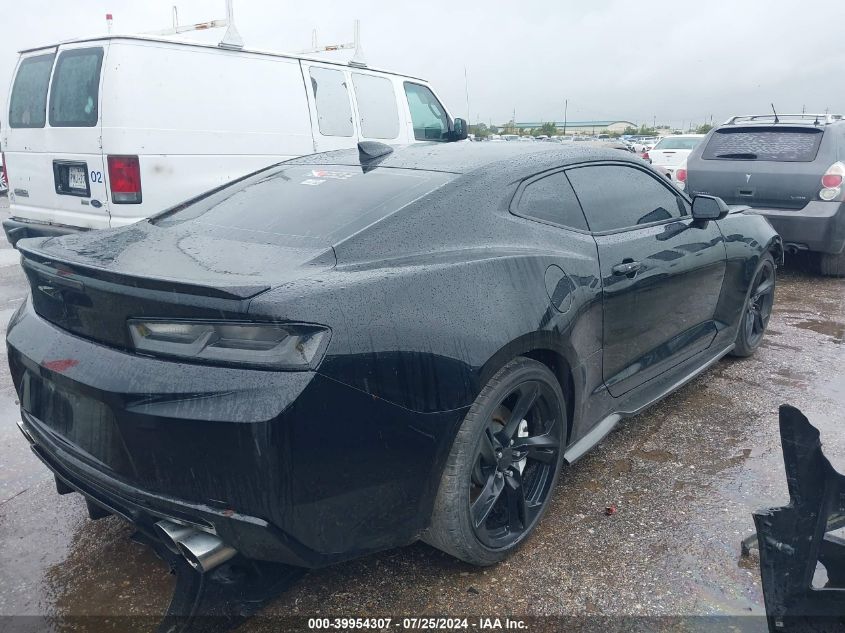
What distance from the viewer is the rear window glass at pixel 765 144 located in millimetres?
7242

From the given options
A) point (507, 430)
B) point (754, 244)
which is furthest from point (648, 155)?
point (507, 430)

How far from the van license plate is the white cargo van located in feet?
0.05

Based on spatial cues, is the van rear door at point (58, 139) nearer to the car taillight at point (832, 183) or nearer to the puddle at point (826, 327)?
the puddle at point (826, 327)

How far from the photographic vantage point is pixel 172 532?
6.75ft

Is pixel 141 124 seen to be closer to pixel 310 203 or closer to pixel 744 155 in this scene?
pixel 310 203

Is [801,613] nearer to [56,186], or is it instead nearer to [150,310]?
[150,310]

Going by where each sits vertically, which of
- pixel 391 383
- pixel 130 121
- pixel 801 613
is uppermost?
pixel 130 121

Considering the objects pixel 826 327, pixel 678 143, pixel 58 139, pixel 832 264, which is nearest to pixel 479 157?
pixel 826 327

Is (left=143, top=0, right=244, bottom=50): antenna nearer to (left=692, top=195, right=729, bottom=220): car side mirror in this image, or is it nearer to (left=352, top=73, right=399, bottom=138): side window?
(left=352, top=73, right=399, bottom=138): side window

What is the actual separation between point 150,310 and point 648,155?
20.0 m

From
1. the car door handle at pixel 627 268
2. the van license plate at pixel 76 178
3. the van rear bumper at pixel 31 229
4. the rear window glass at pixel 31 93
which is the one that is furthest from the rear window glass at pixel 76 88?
the car door handle at pixel 627 268

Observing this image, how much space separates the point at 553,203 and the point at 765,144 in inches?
220

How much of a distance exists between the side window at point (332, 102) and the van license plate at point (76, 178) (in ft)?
7.67

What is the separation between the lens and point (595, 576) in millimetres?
2564
